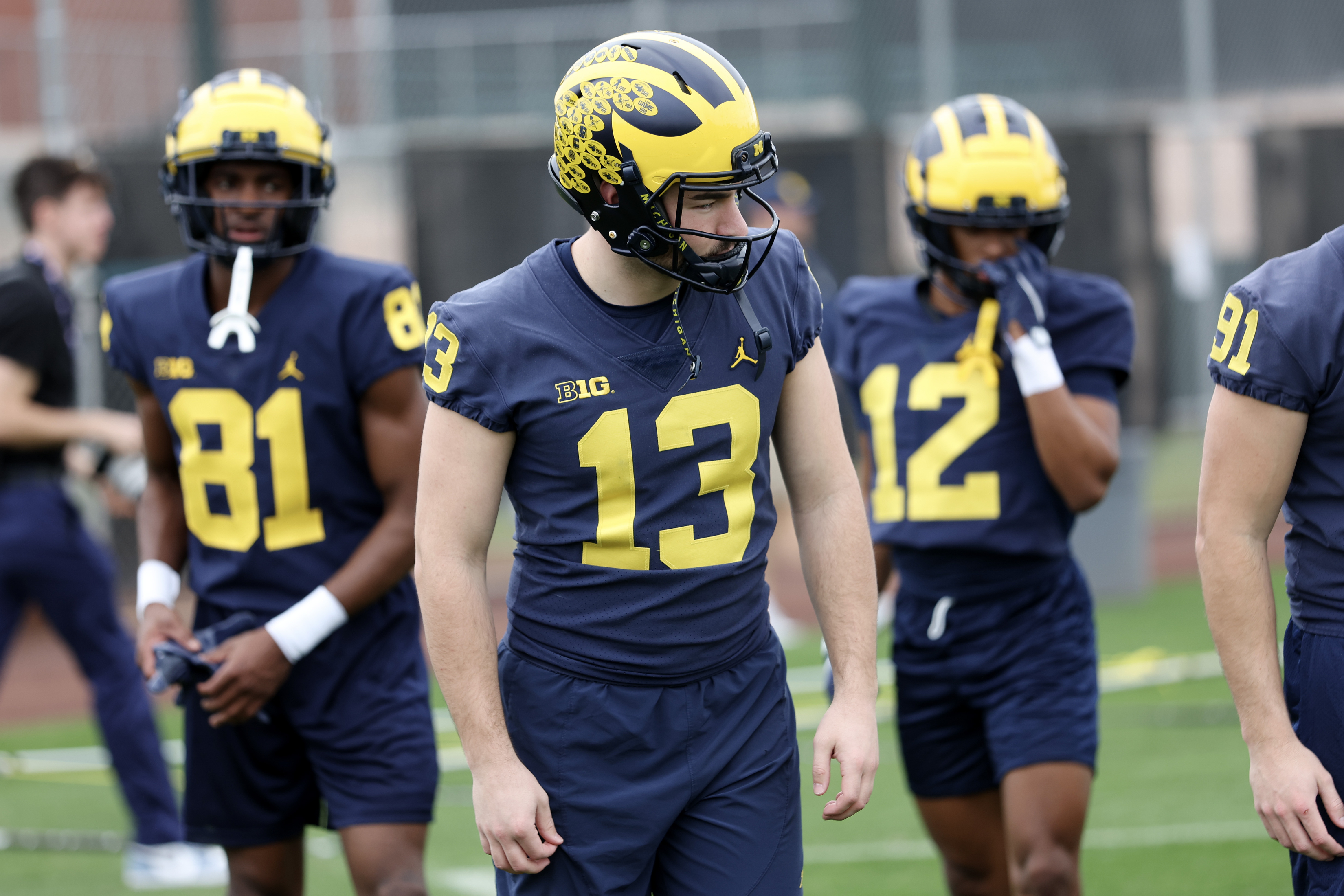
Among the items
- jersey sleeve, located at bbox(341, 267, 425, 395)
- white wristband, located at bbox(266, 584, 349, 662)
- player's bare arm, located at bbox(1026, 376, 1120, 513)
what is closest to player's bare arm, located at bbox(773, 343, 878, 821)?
player's bare arm, located at bbox(1026, 376, 1120, 513)

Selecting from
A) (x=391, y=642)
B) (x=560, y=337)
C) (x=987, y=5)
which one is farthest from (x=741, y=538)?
(x=987, y=5)

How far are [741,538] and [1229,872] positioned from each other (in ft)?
11.1

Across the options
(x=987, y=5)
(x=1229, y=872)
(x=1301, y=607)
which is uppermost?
(x=987, y=5)

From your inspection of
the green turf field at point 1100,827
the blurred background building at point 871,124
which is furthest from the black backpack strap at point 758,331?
the blurred background building at point 871,124

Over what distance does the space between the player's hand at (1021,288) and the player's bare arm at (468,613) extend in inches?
68.9

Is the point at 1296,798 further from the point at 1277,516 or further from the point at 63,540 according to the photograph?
the point at 63,540

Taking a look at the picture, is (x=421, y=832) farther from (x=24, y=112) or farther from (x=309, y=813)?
(x=24, y=112)

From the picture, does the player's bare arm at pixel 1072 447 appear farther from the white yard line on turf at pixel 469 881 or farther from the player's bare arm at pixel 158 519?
the white yard line on turf at pixel 469 881

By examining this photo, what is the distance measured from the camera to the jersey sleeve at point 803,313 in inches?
124

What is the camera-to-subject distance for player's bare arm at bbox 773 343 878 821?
3.07 meters

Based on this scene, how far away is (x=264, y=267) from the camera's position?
4086mm

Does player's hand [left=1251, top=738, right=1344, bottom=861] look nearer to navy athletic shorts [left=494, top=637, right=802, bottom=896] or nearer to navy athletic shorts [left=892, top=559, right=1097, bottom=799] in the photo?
navy athletic shorts [left=494, top=637, right=802, bottom=896]

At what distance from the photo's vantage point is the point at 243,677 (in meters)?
3.81

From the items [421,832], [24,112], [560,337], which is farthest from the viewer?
[24,112]
